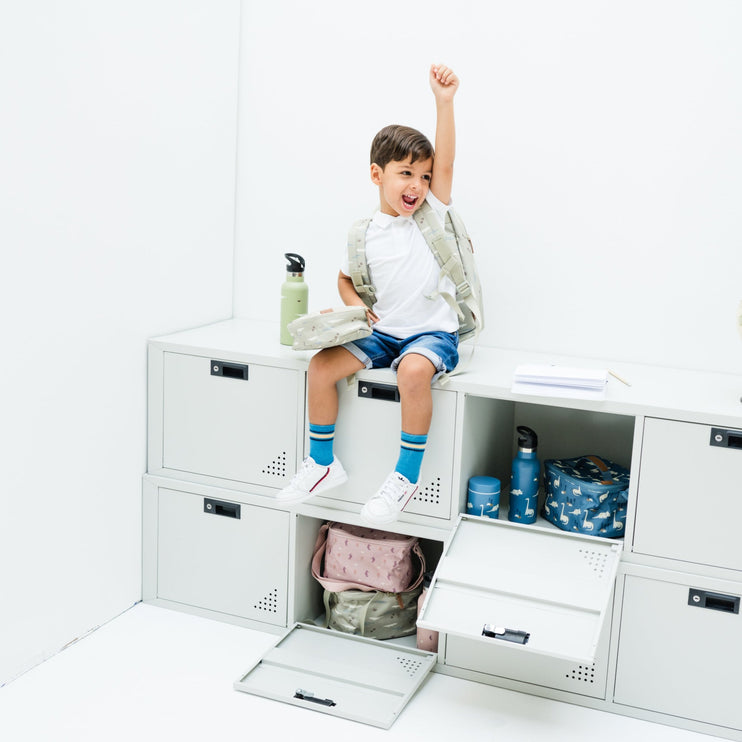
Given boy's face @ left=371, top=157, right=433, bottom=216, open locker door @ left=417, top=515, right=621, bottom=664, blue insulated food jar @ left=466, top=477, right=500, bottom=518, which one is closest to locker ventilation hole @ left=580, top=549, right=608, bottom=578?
open locker door @ left=417, top=515, right=621, bottom=664

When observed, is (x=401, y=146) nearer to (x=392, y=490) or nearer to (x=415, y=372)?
(x=415, y=372)

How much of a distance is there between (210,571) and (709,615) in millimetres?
1378

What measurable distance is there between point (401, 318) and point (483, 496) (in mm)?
523

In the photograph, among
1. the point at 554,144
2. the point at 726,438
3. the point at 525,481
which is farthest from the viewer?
the point at 554,144

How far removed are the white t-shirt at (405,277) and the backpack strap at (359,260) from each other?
1 centimetres

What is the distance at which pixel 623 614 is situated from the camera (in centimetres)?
228

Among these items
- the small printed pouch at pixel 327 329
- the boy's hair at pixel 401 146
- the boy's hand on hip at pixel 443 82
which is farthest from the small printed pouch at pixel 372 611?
the boy's hand on hip at pixel 443 82

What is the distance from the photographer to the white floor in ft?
7.00

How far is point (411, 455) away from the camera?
2330 millimetres

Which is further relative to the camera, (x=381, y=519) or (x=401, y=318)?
(x=401, y=318)

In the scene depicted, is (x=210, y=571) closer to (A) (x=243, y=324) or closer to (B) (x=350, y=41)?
(A) (x=243, y=324)

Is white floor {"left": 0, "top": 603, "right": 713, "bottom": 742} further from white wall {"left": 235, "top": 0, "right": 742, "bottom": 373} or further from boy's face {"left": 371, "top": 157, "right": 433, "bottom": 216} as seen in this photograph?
boy's face {"left": 371, "top": 157, "right": 433, "bottom": 216}

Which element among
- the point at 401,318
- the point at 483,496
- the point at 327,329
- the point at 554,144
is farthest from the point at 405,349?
the point at 554,144

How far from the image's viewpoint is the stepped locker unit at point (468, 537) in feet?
7.13
